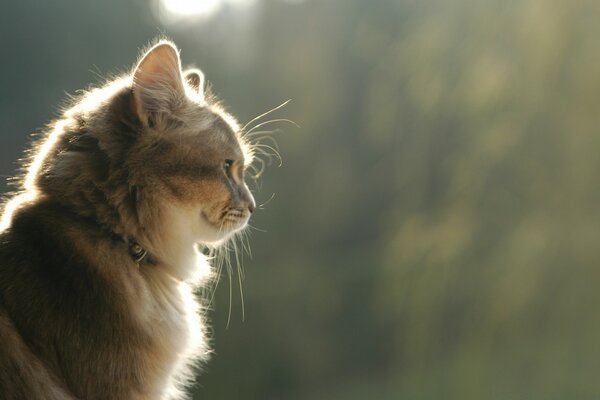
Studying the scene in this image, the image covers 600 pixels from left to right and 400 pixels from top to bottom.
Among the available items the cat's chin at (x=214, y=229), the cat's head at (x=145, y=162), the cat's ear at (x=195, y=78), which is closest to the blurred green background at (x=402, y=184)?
the cat's ear at (x=195, y=78)

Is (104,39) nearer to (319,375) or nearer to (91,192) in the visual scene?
(319,375)

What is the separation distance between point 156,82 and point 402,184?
295cm

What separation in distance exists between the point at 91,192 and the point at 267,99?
300cm

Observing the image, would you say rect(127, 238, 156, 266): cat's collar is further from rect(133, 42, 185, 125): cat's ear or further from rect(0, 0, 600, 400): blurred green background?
rect(0, 0, 600, 400): blurred green background

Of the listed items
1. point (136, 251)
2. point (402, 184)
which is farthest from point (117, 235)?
point (402, 184)

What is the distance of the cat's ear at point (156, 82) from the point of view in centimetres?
164

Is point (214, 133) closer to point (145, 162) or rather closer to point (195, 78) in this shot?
point (145, 162)

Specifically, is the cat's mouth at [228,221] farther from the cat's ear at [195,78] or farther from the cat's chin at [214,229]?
the cat's ear at [195,78]

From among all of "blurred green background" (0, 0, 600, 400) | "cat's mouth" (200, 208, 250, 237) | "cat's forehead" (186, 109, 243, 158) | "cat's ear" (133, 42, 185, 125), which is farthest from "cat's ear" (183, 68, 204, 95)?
"blurred green background" (0, 0, 600, 400)

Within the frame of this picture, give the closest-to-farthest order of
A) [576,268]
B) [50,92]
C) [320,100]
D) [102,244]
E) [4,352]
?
1. [4,352]
2. [102,244]
3. [576,268]
4. [320,100]
5. [50,92]

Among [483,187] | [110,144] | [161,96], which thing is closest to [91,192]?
[110,144]

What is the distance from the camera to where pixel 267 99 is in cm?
452

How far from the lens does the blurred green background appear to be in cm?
381

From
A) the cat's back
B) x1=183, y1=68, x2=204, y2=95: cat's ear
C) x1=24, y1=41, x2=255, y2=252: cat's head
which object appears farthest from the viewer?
x1=183, y1=68, x2=204, y2=95: cat's ear
